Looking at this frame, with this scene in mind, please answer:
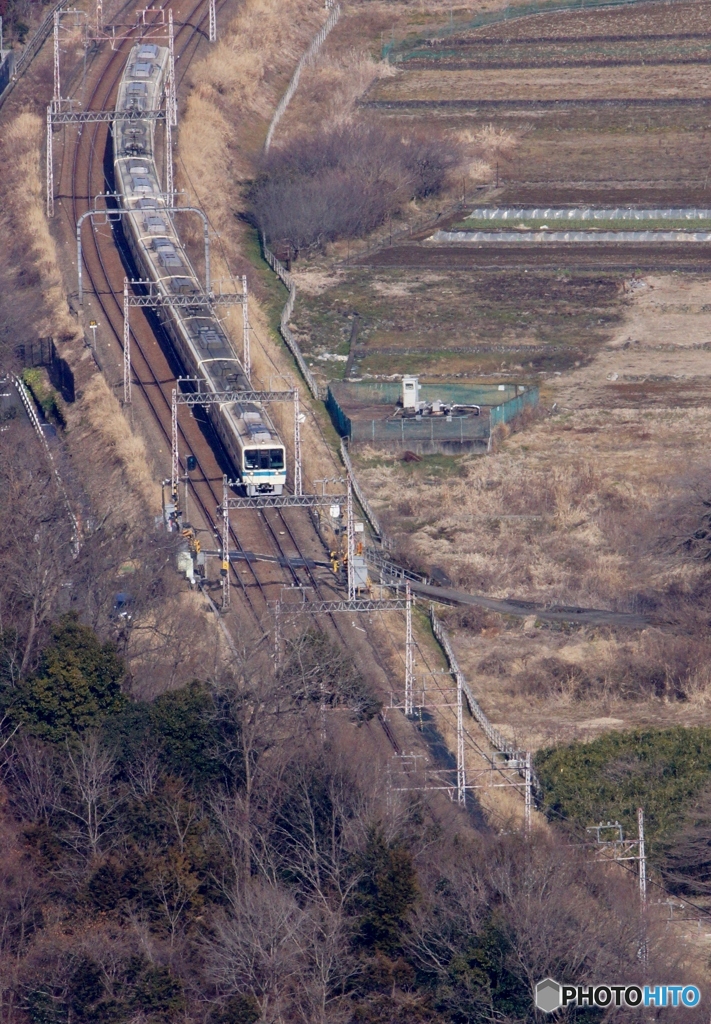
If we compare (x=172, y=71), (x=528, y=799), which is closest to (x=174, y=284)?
(x=172, y=71)

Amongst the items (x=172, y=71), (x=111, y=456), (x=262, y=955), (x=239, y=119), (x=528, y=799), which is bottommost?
(x=262, y=955)

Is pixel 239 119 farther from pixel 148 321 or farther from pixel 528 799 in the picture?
pixel 528 799

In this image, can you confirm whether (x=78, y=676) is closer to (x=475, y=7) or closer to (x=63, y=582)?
(x=63, y=582)

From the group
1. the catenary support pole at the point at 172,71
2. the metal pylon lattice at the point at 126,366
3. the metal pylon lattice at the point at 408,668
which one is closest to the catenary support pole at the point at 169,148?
the catenary support pole at the point at 172,71

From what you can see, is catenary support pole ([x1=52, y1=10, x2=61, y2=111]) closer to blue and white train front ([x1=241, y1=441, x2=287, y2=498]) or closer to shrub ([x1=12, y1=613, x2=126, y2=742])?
blue and white train front ([x1=241, y1=441, x2=287, y2=498])

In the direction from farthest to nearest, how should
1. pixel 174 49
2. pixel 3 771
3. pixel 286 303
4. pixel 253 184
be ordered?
1. pixel 174 49
2. pixel 253 184
3. pixel 286 303
4. pixel 3 771

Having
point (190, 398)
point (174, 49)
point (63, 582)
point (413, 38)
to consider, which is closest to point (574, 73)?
point (413, 38)
